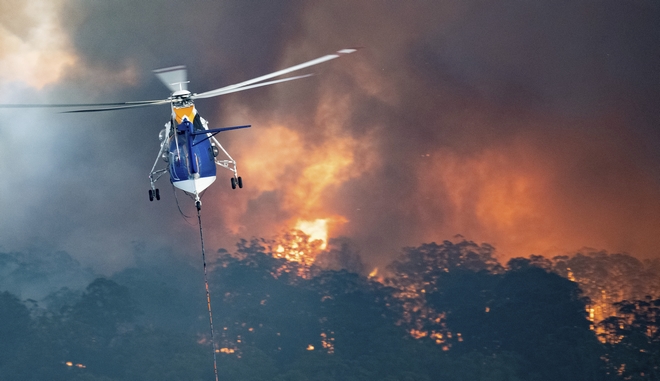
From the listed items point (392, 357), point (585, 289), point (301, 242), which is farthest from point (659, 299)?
point (301, 242)

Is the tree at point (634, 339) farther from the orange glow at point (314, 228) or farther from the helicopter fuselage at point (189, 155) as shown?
the helicopter fuselage at point (189, 155)

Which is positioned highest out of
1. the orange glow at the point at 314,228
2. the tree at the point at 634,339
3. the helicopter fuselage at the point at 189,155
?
the orange glow at the point at 314,228

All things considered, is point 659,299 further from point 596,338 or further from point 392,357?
point 392,357

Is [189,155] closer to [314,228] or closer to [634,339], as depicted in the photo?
[314,228]

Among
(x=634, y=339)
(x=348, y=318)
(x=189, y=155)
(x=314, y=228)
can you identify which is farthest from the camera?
(x=348, y=318)

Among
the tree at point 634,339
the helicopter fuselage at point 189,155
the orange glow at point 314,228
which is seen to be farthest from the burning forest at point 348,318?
the helicopter fuselage at point 189,155

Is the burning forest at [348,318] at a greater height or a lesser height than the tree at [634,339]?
greater

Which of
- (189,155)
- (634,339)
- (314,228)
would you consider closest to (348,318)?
(314,228)

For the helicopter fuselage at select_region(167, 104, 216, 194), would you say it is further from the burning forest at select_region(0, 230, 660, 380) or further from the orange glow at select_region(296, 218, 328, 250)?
the burning forest at select_region(0, 230, 660, 380)

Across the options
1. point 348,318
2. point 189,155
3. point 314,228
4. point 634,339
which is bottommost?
point 634,339

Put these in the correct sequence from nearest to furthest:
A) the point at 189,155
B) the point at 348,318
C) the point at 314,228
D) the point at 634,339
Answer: the point at 189,155 → the point at 634,339 → the point at 314,228 → the point at 348,318

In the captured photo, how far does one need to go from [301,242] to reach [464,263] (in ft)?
56.3

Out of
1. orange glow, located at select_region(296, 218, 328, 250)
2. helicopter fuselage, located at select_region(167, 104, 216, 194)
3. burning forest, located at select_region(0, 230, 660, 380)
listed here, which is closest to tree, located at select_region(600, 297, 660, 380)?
burning forest, located at select_region(0, 230, 660, 380)

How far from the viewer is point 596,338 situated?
8106cm
